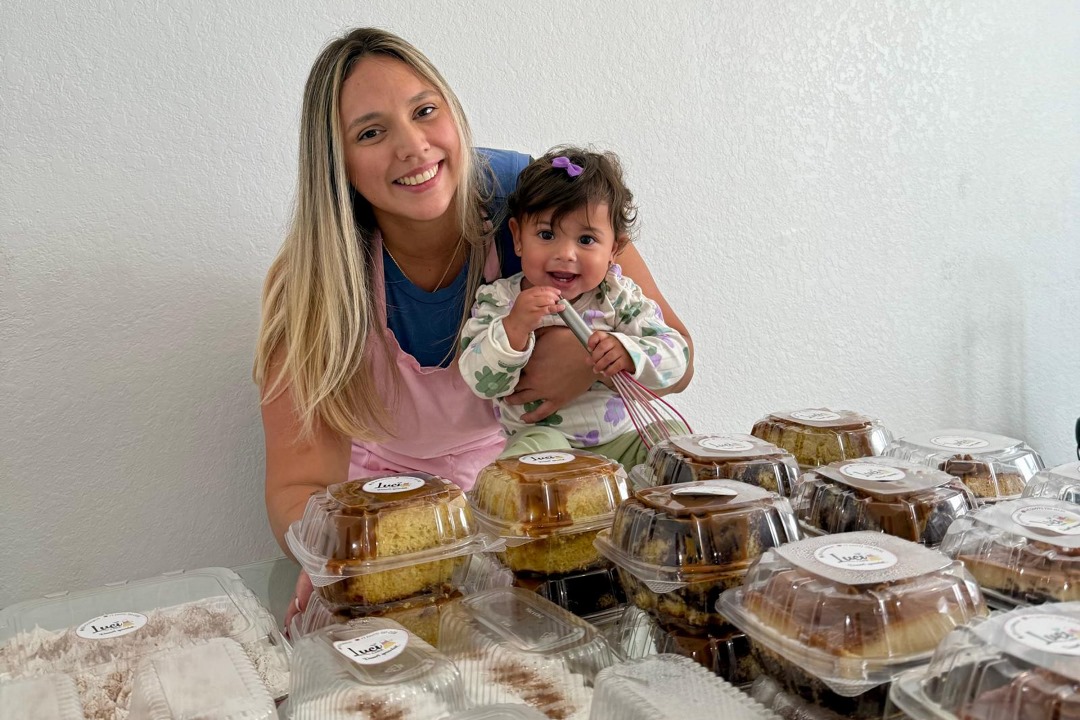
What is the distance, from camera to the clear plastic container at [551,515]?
34.4 inches

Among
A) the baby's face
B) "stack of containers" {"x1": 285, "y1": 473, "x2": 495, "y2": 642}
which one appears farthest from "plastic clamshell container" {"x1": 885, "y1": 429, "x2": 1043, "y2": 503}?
the baby's face

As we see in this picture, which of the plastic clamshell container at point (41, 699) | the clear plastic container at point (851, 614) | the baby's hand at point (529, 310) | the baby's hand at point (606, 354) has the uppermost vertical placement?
the baby's hand at point (529, 310)

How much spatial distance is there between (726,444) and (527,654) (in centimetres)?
40

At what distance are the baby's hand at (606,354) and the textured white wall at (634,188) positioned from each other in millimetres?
936

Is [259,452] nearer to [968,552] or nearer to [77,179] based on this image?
[77,179]

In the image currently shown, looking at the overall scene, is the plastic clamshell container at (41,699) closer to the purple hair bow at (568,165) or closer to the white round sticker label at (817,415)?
the white round sticker label at (817,415)

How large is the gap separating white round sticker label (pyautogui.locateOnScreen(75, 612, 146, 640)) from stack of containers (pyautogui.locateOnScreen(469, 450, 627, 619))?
0.33 meters

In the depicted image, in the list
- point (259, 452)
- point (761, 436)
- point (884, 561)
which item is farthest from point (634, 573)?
point (259, 452)

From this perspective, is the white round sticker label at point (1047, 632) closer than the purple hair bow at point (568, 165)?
Yes

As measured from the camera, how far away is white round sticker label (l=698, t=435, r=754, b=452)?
39.1 inches

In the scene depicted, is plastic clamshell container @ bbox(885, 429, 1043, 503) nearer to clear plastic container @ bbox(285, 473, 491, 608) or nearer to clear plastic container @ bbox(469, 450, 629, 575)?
clear plastic container @ bbox(469, 450, 629, 575)

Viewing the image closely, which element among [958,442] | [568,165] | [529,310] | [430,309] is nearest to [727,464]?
[958,442]

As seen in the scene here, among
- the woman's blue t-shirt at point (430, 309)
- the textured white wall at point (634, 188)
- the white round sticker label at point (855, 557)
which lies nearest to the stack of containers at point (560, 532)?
the white round sticker label at point (855, 557)

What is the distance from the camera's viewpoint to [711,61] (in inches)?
94.7
